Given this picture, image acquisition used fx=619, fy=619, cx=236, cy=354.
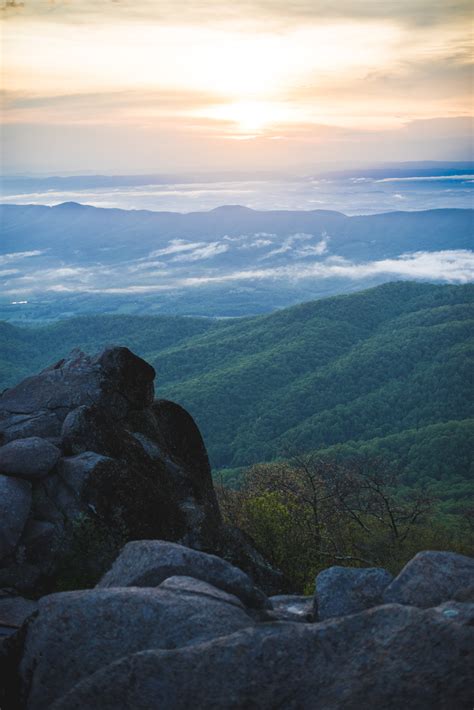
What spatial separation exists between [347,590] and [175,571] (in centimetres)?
487

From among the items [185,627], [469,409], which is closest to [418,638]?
[185,627]

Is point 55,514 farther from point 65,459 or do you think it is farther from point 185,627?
point 185,627

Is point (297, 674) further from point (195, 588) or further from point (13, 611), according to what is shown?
point (13, 611)

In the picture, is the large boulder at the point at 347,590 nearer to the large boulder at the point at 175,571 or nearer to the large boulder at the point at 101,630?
the large boulder at the point at 175,571

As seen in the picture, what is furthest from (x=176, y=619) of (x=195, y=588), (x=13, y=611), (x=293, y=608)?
(x=13, y=611)

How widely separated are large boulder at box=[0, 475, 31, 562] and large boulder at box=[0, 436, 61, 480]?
44cm

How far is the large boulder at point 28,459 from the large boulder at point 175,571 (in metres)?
8.54

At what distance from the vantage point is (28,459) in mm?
25234

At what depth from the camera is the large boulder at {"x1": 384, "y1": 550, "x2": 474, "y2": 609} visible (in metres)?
16.4

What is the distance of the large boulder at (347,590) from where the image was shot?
17078 millimetres

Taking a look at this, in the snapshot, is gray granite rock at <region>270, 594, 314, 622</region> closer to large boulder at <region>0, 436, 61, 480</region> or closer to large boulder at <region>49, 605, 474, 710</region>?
large boulder at <region>49, 605, 474, 710</region>

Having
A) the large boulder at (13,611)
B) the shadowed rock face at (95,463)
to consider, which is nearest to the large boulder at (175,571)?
the large boulder at (13,611)

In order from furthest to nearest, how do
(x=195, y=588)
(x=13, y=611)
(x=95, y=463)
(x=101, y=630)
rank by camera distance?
(x=95, y=463), (x=13, y=611), (x=195, y=588), (x=101, y=630)

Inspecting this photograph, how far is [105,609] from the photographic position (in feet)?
48.1
